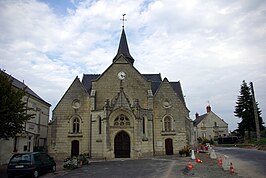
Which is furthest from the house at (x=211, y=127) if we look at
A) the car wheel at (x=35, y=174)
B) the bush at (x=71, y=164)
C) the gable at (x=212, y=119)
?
the car wheel at (x=35, y=174)

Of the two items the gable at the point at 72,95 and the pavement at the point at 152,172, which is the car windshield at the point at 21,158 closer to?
the pavement at the point at 152,172

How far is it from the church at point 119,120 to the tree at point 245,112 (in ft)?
55.1

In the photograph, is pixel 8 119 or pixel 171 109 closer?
pixel 8 119

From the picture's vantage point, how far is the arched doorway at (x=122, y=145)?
81.7ft

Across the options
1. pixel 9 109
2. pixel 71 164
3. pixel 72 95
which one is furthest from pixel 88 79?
pixel 9 109

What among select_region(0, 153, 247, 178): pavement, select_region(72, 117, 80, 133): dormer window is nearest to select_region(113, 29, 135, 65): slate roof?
select_region(72, 117, 80, 133): dormer window

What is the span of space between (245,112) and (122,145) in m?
26.0

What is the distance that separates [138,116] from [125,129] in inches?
75.4

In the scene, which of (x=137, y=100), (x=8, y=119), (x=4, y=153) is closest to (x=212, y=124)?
(x=137, y=100)

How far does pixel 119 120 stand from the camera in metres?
25.4

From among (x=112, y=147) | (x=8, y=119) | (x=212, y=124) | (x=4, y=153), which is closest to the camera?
(x=8, y=119)

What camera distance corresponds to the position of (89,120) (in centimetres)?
2695

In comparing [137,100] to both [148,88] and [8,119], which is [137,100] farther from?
[8,119]

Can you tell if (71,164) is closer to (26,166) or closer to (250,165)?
(26,166)
